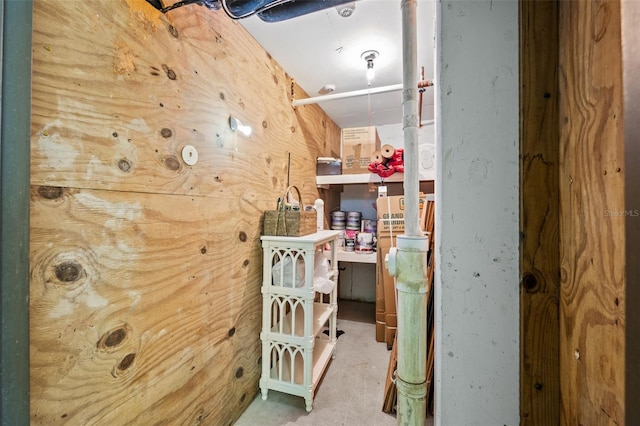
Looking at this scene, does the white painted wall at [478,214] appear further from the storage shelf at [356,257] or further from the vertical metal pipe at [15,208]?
the storage shelf at [356,257]

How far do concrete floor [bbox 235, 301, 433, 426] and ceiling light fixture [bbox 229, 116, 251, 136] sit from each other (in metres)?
1.59

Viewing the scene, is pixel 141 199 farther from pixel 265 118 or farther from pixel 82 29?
pixel 265 118

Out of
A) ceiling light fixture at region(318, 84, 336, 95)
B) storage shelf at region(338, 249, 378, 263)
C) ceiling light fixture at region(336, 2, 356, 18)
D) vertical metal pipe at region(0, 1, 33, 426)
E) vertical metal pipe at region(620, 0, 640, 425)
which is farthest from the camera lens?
storage shelf at region(338, 249, 378, 263)

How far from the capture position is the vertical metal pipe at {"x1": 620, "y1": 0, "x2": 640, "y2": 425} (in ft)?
1.10

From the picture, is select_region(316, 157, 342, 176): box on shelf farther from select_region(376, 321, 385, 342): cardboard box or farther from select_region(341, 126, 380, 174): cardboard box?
select_region(376, 321, 385, 342): cardboard box

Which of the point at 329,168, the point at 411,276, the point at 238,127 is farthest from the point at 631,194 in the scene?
the point at 329,168

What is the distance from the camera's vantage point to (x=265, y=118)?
5.15 feet

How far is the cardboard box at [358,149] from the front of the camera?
7.94 ft

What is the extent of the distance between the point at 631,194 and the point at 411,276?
0.60 meters

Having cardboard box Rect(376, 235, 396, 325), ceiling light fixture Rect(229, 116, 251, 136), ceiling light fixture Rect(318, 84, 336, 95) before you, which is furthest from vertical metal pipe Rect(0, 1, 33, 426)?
cardboard box Rect(376, 235, 396, 325)

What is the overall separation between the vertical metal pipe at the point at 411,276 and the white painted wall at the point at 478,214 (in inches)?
9.2

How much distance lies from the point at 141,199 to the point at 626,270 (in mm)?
1221

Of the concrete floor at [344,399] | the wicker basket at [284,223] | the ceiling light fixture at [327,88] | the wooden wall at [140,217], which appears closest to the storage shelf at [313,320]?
the wooden wall at [140,217]

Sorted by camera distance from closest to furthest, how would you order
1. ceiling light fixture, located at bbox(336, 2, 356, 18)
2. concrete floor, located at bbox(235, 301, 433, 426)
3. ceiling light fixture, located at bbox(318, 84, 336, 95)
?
ceiling light fixture, located at bbox(336, 2, 356, 18) < concrete floor, located at bbox(235, 301, 433, 426) < ceiling light fixture, located at bbox(318, 84, 336, 95)
